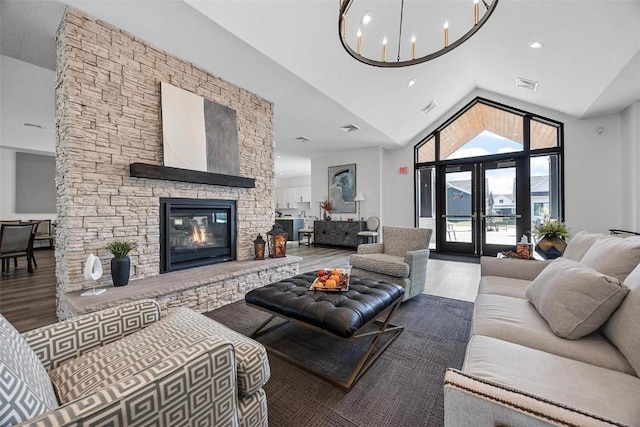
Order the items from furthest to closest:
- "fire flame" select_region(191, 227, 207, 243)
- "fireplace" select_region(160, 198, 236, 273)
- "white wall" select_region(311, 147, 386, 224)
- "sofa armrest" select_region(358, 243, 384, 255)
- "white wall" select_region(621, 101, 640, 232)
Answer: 1. "white wall" select_region(311, 147, 386, 224)
2. "white wall" select_region(621, 101, 640, 232)
3. "sofa armrest" select_region(358, 243, 384, 255)
4. "fire flame" select_region(191, 227, 207, 243)
5. "fireplace" select_region(160, 198, 236, 273)

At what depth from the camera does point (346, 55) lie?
3.08m

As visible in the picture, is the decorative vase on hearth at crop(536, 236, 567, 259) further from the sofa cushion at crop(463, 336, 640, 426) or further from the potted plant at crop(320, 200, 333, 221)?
the potted plant at crop(320, 200, 333, 221)

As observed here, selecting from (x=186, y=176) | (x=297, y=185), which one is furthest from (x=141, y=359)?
(x=297, y=185)

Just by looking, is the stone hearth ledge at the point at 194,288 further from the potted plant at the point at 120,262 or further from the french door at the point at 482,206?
the french door at the point at 482,206

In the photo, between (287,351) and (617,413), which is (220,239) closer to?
(287,351)

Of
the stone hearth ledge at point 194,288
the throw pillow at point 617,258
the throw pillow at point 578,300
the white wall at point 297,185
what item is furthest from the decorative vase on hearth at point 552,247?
the white wall at point 297,185

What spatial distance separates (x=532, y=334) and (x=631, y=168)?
480cm

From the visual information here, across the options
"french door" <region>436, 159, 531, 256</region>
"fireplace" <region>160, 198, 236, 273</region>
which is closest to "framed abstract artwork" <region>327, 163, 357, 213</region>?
"french door" <region>436, 159, 531, 256</region>

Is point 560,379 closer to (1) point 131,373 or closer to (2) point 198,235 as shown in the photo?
(1) point 131,373

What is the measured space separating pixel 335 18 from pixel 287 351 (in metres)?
3.17

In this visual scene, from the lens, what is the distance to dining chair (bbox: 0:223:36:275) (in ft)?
12.8

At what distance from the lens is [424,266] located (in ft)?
9.78

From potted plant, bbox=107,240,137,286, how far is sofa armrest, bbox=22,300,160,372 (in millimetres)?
1160

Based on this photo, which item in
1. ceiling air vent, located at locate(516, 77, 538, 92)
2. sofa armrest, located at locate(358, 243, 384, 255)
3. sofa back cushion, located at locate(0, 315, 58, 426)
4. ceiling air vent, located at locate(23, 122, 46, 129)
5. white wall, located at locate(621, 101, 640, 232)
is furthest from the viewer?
ceiling air vent, located at locate(23, 122, 46, 129)
